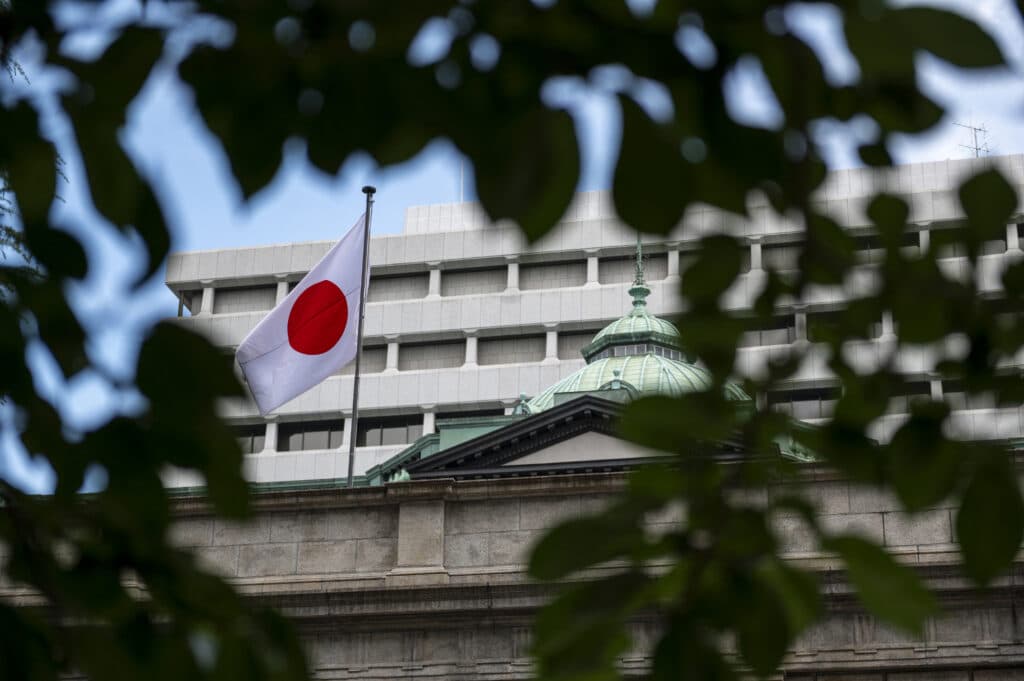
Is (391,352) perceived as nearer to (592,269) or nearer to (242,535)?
(592,269)

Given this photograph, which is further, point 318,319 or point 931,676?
point 318,319

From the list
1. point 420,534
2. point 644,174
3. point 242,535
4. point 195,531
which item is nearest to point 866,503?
point 420,534

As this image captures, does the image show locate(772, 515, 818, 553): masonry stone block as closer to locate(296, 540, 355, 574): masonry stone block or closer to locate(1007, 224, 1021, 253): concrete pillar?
locate(296, 540, 355, 574): masonry stone block

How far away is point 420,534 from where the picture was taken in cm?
2383

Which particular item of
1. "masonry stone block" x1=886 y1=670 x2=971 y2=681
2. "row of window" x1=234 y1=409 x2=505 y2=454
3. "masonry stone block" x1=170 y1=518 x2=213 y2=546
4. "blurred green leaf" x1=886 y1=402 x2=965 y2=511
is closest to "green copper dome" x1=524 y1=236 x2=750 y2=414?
"masonry stone block" x1=170 y1=518 x2=213 y2=546

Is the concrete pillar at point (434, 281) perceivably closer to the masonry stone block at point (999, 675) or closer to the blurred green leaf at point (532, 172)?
the masonry stone block at point (999, 675)

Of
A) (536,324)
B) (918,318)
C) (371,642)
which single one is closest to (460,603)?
(371,642)

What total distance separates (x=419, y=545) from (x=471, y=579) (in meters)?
1.11

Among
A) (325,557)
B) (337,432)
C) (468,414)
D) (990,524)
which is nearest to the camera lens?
(990,524)

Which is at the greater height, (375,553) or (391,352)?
(391,352)

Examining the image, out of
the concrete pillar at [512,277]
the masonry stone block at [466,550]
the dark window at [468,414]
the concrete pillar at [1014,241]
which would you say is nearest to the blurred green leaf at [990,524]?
the masonry stone block at [466,550]

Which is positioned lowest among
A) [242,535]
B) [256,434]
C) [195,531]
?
[242,535]

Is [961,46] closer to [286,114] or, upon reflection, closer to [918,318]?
[918,318]

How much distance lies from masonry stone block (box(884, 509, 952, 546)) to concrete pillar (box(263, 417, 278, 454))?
73753 mm
